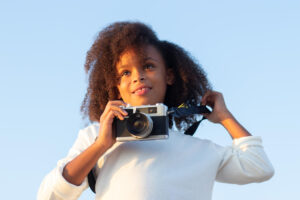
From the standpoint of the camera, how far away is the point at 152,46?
3.21 meters

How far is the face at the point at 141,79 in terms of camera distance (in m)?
2.94

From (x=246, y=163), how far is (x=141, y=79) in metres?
0.80

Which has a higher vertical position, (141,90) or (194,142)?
(141,90)

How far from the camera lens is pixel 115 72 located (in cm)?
313

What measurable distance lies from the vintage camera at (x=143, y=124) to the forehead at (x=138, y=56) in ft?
1.49

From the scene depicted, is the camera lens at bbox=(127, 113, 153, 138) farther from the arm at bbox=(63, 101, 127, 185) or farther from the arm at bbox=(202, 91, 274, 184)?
the arm at bbox=(202, 91, 274, 184)

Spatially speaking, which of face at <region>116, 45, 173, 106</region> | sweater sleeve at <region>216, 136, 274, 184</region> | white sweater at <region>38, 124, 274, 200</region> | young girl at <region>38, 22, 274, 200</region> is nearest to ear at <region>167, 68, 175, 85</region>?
young girl at <region>38, 22, 274, 200</region>

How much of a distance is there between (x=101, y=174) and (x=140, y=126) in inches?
14.0

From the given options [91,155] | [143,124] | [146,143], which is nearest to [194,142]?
[146,143]

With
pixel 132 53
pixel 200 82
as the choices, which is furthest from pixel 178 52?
pixel 132 53

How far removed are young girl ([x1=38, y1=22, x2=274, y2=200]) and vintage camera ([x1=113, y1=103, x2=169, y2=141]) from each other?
1.9 inches

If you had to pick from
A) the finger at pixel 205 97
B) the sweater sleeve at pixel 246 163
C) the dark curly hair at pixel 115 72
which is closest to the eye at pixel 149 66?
the dark curly hair at pixel 115 72

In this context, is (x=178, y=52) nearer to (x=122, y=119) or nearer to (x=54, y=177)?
(x=122, y=119)

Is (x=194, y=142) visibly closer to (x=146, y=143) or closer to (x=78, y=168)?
(x=146, y=143)
